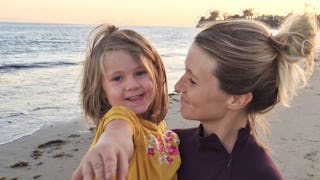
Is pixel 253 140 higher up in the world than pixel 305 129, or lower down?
higher up

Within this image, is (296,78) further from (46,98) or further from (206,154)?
(46,98)

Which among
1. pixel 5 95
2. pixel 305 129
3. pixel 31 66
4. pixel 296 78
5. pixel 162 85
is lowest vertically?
pixel 31 66

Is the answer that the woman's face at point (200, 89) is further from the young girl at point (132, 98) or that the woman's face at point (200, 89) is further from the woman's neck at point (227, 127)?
the young girl at point (132, 98)

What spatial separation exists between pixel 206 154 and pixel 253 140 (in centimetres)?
24

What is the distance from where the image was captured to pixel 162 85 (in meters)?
2.55

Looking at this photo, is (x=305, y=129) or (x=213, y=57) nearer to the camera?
(x=213, y=57)

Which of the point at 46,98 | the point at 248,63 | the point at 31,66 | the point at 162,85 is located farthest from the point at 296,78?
the point at 31,66

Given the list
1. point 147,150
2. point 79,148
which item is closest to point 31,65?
point 79,148

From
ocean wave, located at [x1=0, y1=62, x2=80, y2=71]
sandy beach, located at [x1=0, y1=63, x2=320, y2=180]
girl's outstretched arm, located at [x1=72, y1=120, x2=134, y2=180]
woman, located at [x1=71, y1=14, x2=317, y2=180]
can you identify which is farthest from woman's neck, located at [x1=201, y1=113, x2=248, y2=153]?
ocean wave, located at [x1=0, y1=62, x2=80, y2=71]

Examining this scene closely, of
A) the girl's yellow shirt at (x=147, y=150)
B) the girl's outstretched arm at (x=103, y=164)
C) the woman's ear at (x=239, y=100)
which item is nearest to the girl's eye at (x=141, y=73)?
the girl's yellow shirt at (x=147, y=150)

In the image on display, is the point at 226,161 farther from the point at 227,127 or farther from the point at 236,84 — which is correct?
the point at 236,84

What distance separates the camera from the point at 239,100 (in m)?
2.11

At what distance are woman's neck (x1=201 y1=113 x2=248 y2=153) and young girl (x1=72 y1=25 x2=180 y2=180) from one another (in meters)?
0.21

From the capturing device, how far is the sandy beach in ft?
18.7
